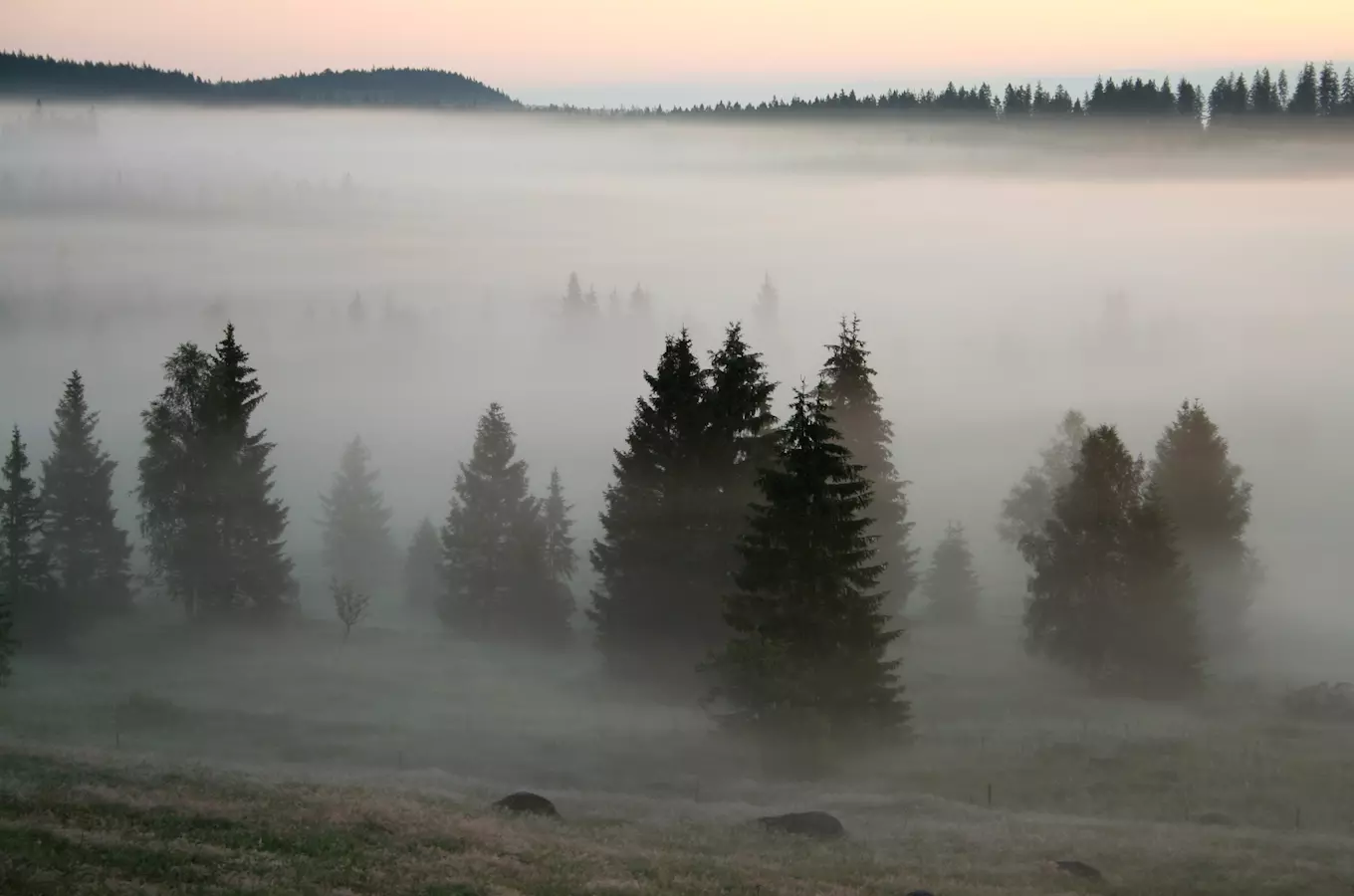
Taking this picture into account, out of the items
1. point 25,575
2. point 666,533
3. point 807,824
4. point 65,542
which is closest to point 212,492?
point 25,575

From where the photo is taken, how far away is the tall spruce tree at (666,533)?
4191 centimetres

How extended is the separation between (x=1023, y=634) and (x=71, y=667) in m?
42.9

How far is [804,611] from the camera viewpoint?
117 ft

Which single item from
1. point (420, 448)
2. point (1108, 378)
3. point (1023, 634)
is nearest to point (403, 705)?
point (1023, 634)

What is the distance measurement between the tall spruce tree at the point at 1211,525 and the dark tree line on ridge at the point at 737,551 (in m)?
0.11

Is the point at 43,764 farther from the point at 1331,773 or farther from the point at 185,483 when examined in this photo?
the point at 1331,773

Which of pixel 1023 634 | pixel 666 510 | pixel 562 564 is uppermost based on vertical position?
pixel 666 510

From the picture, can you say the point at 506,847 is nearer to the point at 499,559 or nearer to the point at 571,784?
the point at 571,784

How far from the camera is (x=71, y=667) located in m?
49.3

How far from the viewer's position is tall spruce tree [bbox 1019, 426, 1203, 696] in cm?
4656

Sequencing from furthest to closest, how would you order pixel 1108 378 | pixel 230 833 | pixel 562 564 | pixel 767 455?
pixel 1108 378, pixel 562 564, pixel 767 455, pixel 230 833

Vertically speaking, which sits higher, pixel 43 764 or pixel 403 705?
pixel 43 764

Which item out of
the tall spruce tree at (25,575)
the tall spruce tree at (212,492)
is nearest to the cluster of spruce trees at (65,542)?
the tall spruce tree at (25,575)

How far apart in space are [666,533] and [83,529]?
31581 millimetres
